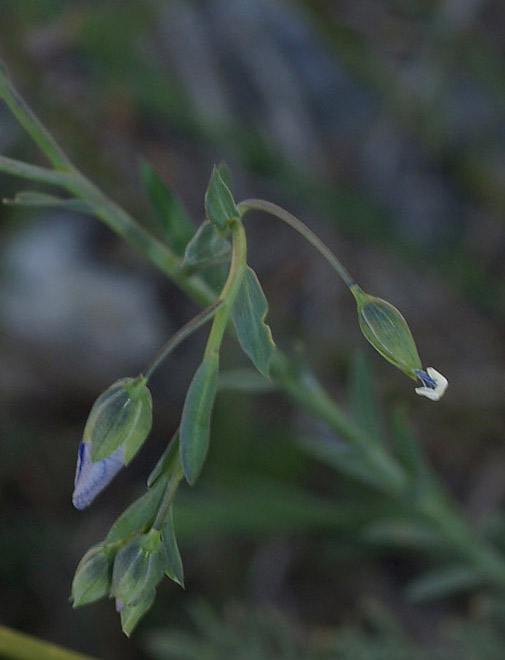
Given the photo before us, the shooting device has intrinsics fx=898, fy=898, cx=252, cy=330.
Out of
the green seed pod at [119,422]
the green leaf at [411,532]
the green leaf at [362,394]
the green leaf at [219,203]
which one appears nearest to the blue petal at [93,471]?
the green seed pod at [119,422]

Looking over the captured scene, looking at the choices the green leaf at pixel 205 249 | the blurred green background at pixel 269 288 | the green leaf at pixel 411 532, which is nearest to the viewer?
the green leaf at pixel 205 249

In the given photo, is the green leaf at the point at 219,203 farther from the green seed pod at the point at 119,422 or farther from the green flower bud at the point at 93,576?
the green flower bud at the point at 93,576

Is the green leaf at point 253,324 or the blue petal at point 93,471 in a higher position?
the green leaf at point 253,324

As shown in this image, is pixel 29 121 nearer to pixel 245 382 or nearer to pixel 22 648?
pixel 245 382

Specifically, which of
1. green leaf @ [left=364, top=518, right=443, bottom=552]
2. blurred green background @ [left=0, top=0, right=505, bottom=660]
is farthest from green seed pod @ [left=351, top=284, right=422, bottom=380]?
blurred green background @ [left=0, top=0, right=505, bottom=660]

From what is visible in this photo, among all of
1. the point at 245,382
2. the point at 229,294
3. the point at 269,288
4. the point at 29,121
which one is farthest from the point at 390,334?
the point at 269,288

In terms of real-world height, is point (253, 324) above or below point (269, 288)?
above

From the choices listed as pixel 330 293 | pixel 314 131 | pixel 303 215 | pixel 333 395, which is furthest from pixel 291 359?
pixel 314 131
